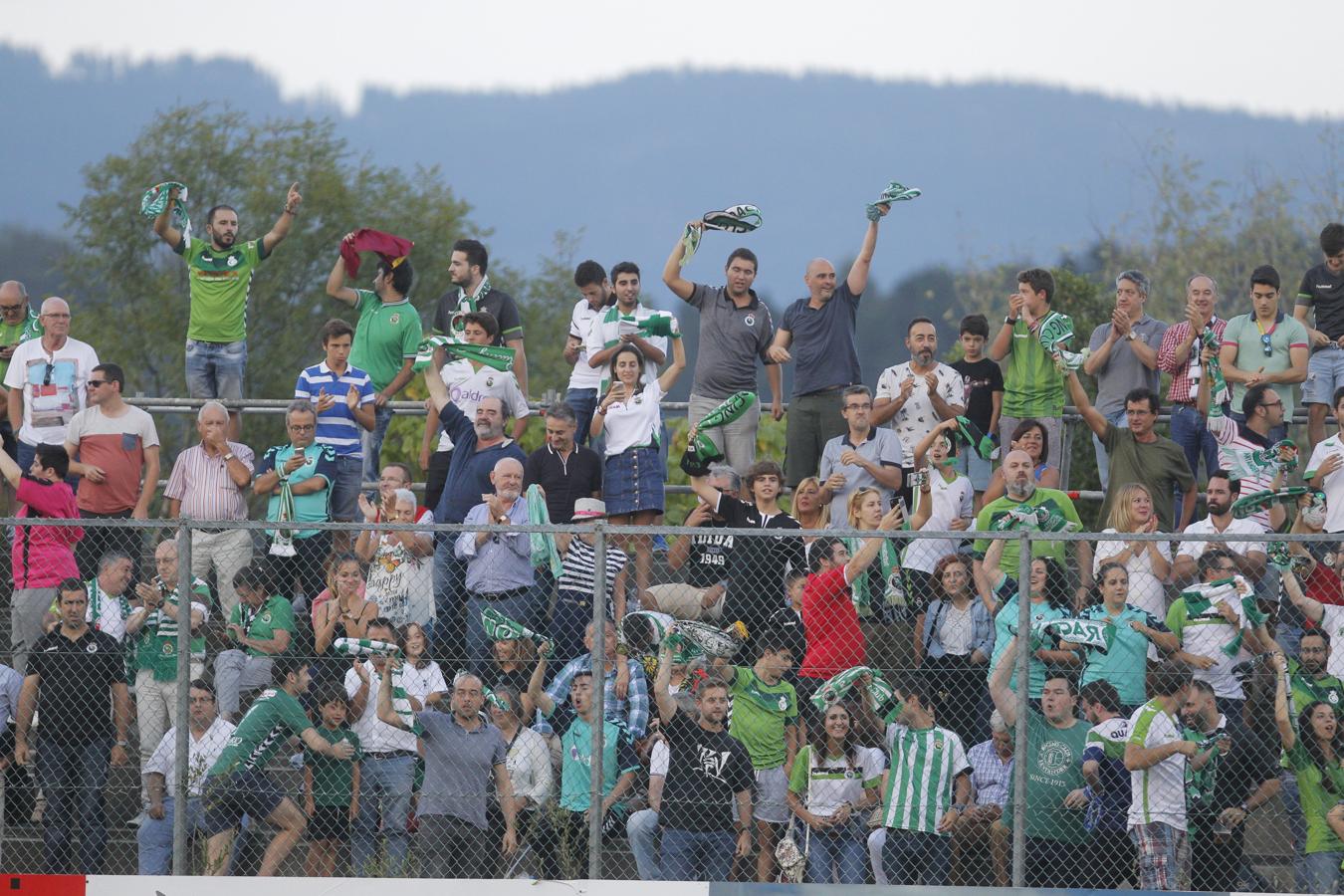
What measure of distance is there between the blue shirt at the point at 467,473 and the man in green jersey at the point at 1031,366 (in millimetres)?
3425

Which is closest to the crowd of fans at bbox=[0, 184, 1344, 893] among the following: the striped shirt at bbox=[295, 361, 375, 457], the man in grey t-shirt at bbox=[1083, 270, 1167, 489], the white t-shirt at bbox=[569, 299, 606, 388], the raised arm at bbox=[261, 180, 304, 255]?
the striped shirt at bbox=[295, 361, 375, 457]

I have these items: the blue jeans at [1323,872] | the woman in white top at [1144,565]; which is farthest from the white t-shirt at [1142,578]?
the blue jeans at [1323,872]

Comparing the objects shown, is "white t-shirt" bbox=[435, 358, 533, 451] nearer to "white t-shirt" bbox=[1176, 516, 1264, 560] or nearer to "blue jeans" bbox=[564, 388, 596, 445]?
"blue jeans" bbox=[564, 388, 596, 445]

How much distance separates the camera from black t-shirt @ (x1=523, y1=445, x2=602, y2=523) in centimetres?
1084

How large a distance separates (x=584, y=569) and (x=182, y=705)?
2214mm

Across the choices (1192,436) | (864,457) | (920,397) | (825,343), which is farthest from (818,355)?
(1192,436)

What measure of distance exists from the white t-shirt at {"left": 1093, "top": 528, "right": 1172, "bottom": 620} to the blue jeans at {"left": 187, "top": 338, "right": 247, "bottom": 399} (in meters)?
6.69

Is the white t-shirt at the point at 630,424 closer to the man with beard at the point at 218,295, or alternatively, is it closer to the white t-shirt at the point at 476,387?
the white t-shirt at the point at 476,387

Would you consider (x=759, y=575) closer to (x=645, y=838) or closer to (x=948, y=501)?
(x=645, y=838)

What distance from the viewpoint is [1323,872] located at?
855 cm

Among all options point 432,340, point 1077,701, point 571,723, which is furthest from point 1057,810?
point 432,340

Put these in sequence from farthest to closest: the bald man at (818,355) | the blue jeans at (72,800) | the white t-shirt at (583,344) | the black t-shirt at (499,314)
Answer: the black t-shirt at (499,314)
the white t-shirt at (583,344)
the bald man at (818,355)
the blue jeans at (72,800)

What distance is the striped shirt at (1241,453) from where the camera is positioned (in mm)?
10719

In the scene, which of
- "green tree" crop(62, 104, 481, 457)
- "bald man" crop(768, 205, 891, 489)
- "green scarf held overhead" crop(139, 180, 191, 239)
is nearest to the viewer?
"bald man" crop(768, 205, 891, 489)
